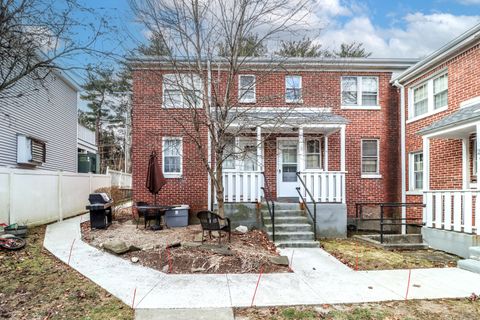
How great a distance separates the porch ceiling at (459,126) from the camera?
26.2 ft

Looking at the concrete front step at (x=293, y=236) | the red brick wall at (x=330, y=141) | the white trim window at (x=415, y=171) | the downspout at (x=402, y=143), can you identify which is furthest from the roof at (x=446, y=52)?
the concrete front step at (x=293, y=236)

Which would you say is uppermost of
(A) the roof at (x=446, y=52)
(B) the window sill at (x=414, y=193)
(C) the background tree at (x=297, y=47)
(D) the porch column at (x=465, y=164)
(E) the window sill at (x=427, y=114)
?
(A) the roof at (x=446, y=52)

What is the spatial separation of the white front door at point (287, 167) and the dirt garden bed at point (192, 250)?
9.76 feet

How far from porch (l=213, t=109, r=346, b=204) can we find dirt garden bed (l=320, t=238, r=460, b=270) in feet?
6.14

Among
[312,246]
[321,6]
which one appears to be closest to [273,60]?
[321,6]

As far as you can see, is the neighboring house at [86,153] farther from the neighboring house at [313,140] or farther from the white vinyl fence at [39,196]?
the neighboring house at [313,140]

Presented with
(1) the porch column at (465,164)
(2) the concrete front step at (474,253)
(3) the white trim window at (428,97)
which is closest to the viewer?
(2) the concrete front step at (474,253)

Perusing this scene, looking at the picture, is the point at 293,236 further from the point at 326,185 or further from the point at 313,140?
the point at 313,140

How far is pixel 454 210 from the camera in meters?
8.34

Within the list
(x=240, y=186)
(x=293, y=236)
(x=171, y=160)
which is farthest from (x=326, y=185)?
(x=171, y=160)

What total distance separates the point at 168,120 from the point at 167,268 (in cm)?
687

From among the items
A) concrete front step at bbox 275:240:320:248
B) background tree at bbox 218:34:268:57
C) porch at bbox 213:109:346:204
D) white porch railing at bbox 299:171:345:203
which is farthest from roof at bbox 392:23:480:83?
concrete front step at bbox 275:240:320:248

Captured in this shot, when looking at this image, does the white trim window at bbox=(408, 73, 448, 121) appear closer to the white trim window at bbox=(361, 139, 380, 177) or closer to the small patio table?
the white trim window at bbox=(361, 139, 380, 177)

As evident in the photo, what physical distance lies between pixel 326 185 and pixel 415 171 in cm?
387
